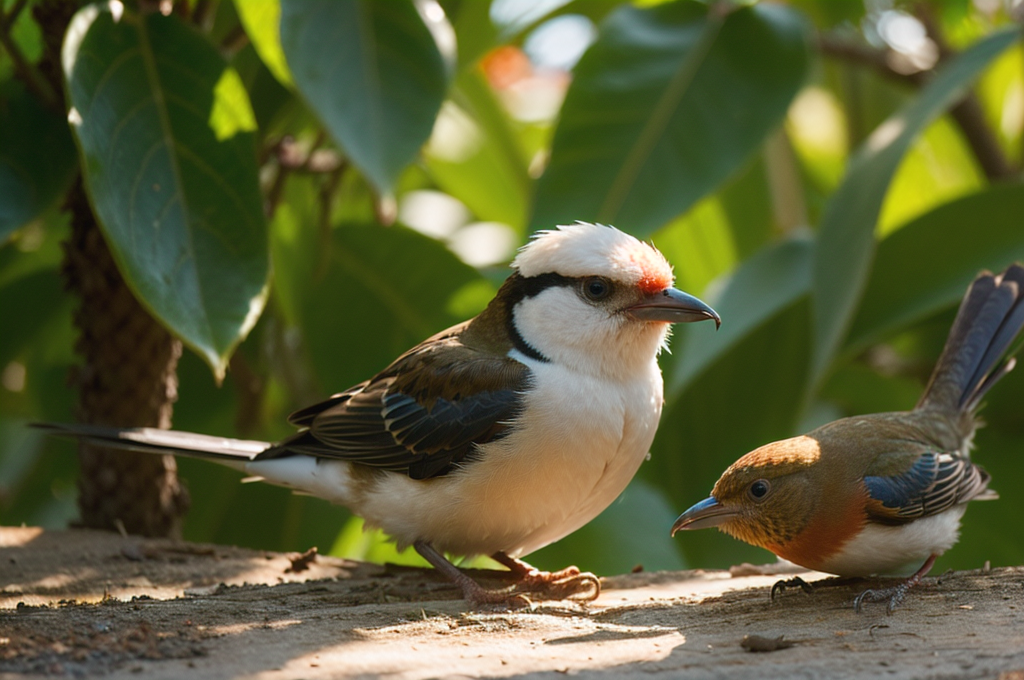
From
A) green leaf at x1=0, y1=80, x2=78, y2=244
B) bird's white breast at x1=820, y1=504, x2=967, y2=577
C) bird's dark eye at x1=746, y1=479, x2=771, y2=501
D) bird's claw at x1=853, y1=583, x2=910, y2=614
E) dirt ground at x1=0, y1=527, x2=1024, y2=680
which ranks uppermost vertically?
green leaf at x1=0, y1=80, x2=78, y2=244

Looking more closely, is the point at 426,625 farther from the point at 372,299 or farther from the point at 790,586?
the point at 372,299

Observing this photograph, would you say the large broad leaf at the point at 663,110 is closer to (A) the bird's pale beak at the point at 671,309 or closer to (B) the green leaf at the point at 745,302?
(B) the green leaf at the point at 745,302

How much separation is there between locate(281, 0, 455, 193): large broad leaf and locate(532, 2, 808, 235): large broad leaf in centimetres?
105

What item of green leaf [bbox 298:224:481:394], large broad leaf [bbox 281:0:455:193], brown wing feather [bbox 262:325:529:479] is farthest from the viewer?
green leaf [bbox 298:224:481:394]

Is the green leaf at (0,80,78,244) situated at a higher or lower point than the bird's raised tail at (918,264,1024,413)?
higher

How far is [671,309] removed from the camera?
131 inches

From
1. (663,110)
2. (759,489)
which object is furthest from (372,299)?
(759,489)

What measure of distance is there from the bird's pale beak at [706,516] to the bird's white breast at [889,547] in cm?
31

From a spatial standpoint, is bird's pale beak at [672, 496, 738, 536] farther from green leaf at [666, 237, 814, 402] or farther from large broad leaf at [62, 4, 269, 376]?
green leaf at [666, 237, 814, 402]

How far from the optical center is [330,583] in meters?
3.48

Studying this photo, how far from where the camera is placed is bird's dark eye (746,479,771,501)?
299 centimetres

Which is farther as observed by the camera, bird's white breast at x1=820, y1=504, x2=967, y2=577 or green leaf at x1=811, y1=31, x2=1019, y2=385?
green leaf at x1=811, y1=31, x2=1019, y2=385

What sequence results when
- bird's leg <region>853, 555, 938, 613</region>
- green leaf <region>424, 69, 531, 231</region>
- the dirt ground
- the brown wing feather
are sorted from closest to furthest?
the dirt ground
bird's leg <region>853, 555, 938, 613</region>
the brown wing feather
green leaf <region>424, 69, 531, 231</region>

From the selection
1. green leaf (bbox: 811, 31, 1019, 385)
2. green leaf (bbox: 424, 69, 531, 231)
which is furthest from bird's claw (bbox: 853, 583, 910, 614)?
green leaf (bbox: 424, 69, 531, 231)
